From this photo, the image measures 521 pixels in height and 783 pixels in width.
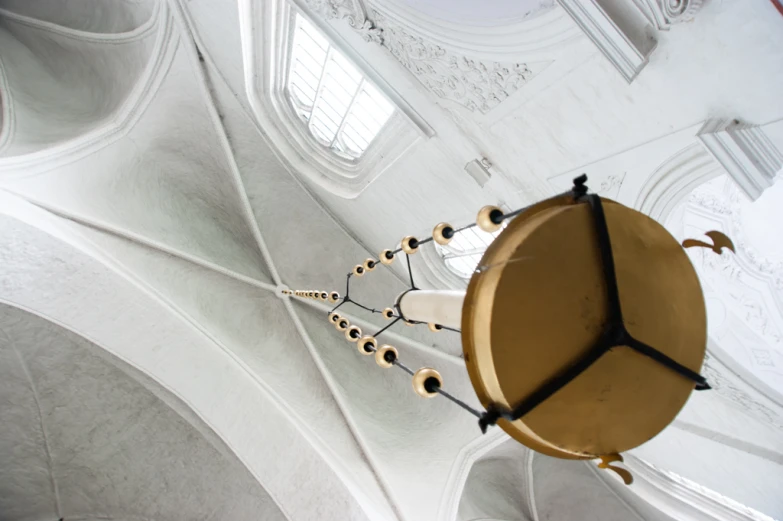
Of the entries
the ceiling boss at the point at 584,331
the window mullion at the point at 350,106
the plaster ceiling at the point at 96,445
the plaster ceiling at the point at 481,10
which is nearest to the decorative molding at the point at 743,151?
the plaster ceiling at the point at 481,10

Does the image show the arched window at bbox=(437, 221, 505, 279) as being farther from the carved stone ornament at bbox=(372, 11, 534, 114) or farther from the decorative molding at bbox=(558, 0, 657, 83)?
the decorative molding at bbox=(558, 0, 657, 83)

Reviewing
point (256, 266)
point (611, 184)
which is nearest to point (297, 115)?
point (256, 266)

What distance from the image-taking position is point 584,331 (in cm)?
124

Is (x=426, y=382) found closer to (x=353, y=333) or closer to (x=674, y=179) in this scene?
(x=353, y=333)

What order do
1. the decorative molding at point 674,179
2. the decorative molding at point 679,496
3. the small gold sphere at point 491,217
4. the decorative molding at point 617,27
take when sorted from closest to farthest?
the small gold sphere at point 491,217
the decorative molding at point 617,27
the decorative molding at point 674,179
the decorative molding at point 679,496

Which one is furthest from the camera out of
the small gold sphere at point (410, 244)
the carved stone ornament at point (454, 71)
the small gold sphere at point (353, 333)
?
the carved stone ornament at point (454, 71)

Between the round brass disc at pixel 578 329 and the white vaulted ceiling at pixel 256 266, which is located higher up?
the white vaulted ceiling at pixel 256 266

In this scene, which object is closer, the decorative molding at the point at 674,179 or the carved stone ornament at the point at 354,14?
the decorative molding at the point at 674,179

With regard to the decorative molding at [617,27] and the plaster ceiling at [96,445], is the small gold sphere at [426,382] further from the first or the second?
the plaster ceiling at [96,445]

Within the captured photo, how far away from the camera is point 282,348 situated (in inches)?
289

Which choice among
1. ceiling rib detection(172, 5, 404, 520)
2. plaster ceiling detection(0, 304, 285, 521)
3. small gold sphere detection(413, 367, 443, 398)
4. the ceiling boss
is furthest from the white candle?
ceiling rib detection(172, 5, 404, 520)

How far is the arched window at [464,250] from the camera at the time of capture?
7242 millimetres

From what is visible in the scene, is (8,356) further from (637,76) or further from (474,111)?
(637,76)

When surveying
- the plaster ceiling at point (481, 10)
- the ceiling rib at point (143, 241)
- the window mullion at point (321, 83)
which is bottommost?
the plaster ceiling at point (481, 10)
